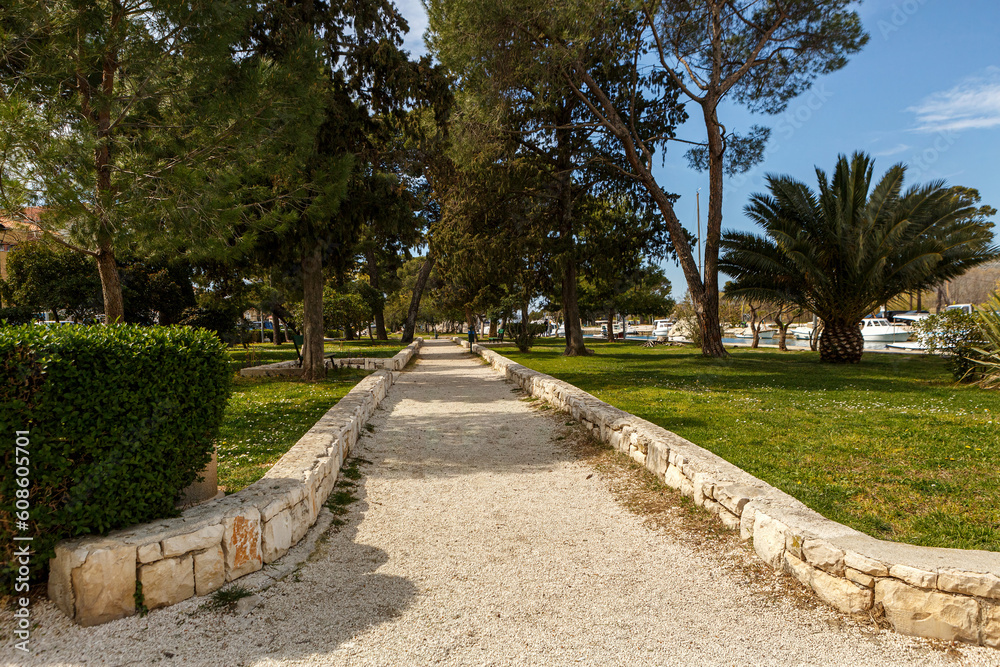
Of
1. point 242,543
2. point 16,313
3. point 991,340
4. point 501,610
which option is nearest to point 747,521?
point 501,610

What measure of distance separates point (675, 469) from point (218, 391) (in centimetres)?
351

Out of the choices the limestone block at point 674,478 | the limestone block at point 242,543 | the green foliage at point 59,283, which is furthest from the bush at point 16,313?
the limestone block at point 674,478

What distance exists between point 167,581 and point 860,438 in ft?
20.0

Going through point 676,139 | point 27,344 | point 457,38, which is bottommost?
point 27,344

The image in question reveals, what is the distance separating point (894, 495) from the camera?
3.94 m

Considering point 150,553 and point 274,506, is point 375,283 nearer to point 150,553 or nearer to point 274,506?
point 274,506

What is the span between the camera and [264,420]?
7.48 meters

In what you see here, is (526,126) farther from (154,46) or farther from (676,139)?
(154,46)

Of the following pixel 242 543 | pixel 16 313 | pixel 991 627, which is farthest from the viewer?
pixel 16 313

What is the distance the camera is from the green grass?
16.5 ft

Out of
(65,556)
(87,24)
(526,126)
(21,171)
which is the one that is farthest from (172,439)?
(526,126)

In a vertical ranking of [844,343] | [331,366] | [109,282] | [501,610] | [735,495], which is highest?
[109,282]

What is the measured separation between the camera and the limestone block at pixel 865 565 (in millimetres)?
2613

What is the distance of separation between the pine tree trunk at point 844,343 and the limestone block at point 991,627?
1445cm
